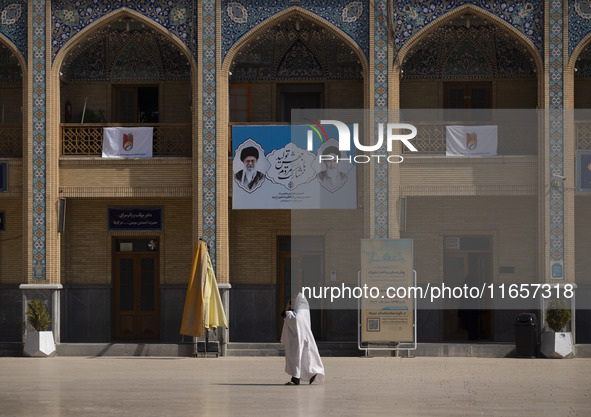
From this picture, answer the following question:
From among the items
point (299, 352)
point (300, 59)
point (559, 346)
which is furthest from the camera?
point (300, 59)

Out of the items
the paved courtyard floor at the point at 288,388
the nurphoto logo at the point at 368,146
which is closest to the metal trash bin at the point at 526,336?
the paved courtyard floor at the point at 288,388

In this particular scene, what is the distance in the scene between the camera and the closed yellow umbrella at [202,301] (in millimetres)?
22547

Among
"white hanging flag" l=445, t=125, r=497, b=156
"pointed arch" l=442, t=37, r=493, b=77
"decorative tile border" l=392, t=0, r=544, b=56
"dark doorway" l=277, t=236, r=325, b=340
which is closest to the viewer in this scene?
"decorative tile border" l=392, t=0, r=544, b=56

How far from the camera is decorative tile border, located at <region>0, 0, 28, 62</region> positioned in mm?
23812

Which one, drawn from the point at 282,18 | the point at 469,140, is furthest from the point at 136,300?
the point at 469,140

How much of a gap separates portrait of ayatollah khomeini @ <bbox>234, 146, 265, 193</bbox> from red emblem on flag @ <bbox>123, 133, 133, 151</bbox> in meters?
2.23

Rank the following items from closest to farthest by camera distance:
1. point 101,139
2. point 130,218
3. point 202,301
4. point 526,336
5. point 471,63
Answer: point 202,301
point 526,336
point 101,139
point 471,63
point 130,218

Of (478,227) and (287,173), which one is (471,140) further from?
(287,173)

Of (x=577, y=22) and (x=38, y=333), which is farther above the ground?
(x=577, y=22)

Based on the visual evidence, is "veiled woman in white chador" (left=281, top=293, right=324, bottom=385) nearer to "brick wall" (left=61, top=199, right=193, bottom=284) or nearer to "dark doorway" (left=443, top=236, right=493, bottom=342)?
"brick wall" (left=61, top=199, right=193, bottom=284)

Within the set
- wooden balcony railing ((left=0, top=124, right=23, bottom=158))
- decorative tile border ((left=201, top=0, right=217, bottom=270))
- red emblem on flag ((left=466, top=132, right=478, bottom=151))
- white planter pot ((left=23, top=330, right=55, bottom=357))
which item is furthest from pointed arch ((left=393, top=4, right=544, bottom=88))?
white planter pot ((left=23, top=330, right=55, bottom=357))

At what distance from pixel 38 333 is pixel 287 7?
8.03m

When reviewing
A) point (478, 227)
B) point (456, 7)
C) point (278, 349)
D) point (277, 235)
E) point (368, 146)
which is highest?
point (456, 7)

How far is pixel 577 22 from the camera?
75.9 feet
